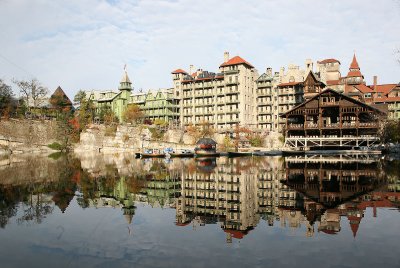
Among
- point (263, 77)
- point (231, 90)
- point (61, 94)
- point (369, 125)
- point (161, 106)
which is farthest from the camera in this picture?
point (61, 94)

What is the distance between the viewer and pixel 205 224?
1738cm

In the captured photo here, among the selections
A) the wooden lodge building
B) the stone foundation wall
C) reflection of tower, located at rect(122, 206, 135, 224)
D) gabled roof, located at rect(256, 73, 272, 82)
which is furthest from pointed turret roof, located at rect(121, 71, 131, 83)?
reflection of tower, located at rect(122, 206, 135, 224)

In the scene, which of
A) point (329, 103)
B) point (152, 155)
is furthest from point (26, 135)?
point (329, 103)

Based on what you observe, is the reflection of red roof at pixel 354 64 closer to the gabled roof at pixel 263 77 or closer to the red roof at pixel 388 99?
the red roof at pixel 388 99

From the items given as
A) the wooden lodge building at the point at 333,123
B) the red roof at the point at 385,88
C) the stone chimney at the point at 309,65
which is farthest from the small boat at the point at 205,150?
the red roof at the point at 385,88

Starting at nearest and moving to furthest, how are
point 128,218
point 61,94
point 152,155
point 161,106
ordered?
point 128,218 → point 152,155 → point 161,106 → point 61,94

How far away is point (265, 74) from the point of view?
109375mm

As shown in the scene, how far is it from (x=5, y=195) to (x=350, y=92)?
307 ft

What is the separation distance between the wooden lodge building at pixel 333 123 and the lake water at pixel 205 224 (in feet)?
158

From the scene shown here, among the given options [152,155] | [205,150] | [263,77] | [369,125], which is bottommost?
[152,155]

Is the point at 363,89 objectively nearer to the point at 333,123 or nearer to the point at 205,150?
the point at 333,123

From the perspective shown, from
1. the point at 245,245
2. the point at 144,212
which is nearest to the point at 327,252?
the point at 245,245

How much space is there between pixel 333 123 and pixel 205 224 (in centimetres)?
7218

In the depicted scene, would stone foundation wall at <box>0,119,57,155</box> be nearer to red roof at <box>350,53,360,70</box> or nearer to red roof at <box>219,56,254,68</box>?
red roof at <box>219,56,254,68</box>
